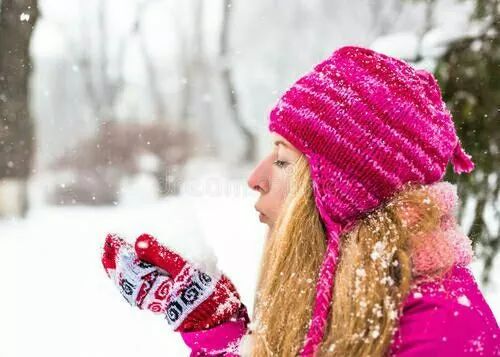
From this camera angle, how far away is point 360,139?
110 cm

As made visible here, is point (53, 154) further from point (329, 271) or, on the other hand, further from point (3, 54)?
point (329, 271)

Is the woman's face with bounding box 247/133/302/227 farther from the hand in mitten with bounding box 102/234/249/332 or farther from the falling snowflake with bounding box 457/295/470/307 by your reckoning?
the falling snowflake with bounding box 457/295/470/307

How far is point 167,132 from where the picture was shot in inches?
181

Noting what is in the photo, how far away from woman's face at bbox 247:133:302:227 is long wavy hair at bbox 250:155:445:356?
5 cm

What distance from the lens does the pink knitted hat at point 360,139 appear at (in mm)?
1102

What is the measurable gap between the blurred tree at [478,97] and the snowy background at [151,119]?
9cm

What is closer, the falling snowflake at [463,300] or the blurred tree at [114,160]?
the falling snowflake at [463,300]

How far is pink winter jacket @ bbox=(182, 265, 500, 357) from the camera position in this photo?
3.26 feet

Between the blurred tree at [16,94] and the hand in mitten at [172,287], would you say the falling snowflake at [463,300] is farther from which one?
the blurred tree at [16,94]

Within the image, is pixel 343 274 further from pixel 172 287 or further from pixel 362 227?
pixel 172 287

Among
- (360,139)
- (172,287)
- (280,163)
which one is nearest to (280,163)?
(280,163)

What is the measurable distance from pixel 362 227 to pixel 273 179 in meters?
0.23

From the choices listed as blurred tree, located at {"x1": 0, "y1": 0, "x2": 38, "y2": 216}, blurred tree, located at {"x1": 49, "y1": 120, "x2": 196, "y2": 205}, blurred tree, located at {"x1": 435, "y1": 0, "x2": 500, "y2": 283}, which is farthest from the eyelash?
blurred tree, located at {"x1": 49, "y1": 120, "x2": 196, "y2": 205}

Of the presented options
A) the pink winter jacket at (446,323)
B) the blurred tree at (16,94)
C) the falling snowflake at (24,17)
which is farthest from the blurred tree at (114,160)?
the pink winter jacket at (446,323)
